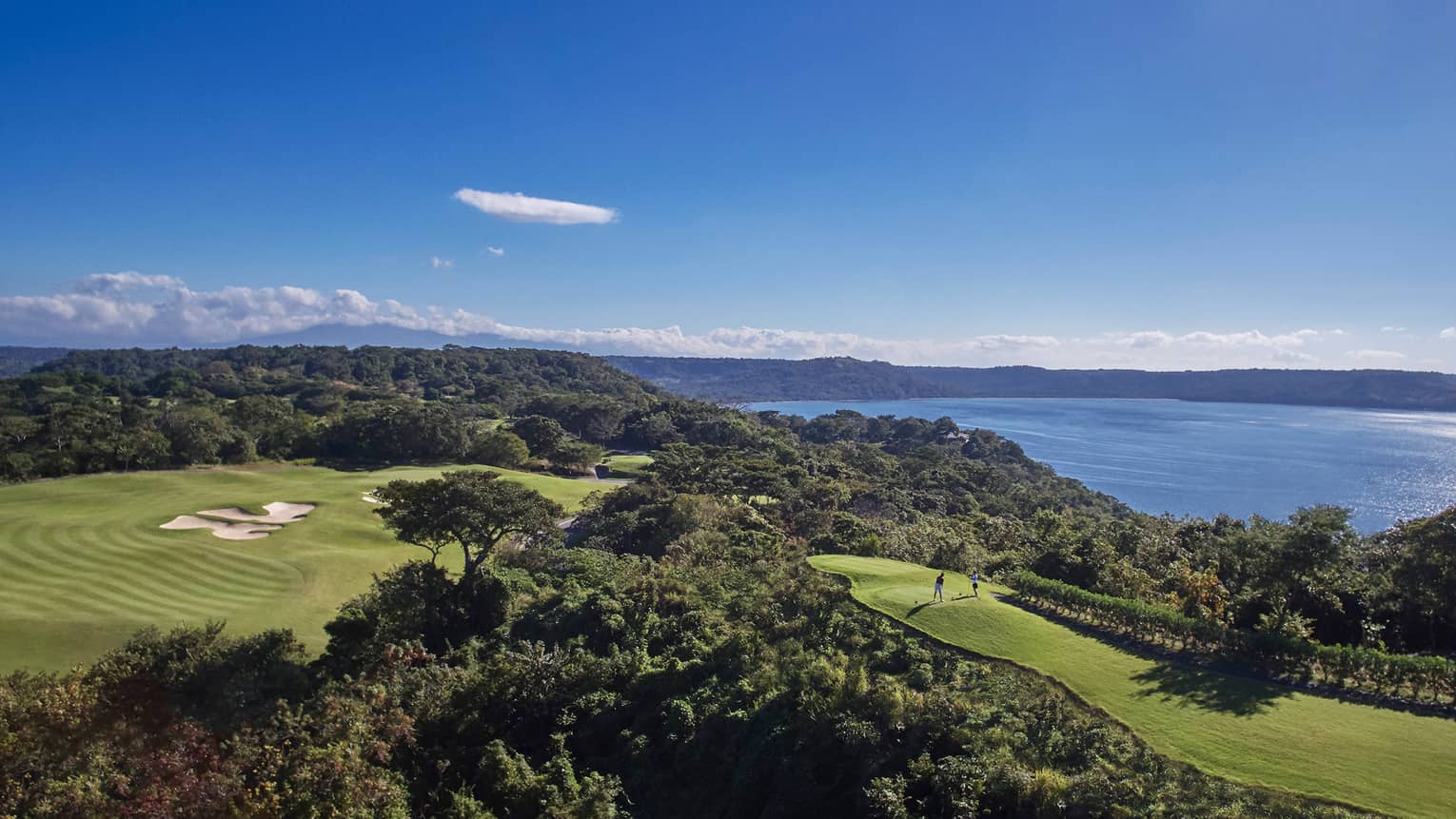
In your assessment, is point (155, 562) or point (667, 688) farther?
point (155, 562)

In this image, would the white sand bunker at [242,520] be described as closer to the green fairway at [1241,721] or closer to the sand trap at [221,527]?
the sand trap at [221,527]

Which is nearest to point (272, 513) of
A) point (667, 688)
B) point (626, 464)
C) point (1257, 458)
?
point (667, 688)

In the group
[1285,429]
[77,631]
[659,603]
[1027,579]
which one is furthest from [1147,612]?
[1285,429]

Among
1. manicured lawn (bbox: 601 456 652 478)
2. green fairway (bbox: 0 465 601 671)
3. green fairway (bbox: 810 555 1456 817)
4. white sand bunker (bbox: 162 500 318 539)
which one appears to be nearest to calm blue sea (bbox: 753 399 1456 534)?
manicured lawn (bbox: 601 456 652 478)

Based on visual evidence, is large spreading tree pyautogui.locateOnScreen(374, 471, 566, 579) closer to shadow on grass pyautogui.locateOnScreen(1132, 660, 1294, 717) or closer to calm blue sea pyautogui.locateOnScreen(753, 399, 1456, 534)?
shadow on grass pyautogui.locateOnScreen(1132, 660, 1294, 717)

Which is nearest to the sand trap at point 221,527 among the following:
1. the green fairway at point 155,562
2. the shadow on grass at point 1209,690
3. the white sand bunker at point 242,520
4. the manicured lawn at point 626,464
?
the white sand bunker at point 242,520

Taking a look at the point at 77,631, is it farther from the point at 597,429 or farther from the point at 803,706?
the point at 597,429

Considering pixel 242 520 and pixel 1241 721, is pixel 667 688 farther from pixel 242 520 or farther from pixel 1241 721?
pixel 242 520

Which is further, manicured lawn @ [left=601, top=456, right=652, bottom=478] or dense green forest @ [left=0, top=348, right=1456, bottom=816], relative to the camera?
manicured lawn @ [left=601, top=456, right=652, bottom=478]
